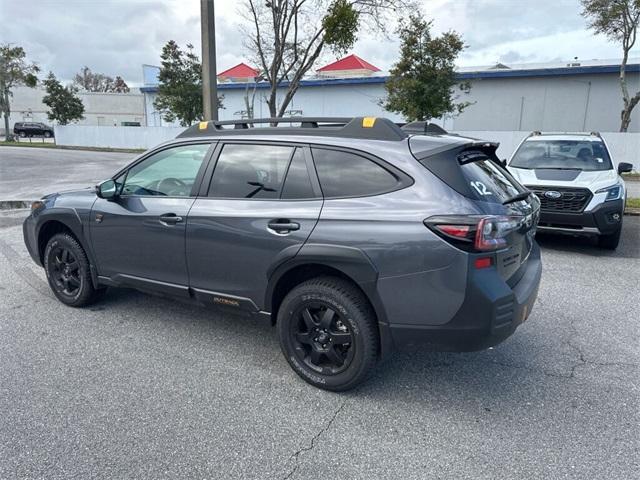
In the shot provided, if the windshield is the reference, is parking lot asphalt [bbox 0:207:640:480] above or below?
below

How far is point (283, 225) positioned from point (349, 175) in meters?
0.54

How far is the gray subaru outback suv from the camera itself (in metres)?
2.62

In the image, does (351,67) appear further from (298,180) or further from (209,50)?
(298,180)

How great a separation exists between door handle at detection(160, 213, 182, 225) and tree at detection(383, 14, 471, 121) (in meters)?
14.6

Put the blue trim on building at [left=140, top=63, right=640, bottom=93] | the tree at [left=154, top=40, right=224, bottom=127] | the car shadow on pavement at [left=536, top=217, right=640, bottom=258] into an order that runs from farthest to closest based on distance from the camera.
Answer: the tree at [left=154, top=40, right=224, bottom=127], the blue trim on building at [left=140, top=63, right=640, bottom=93], the car shadow on pavement at [left=536, top=217, right=640, bottom=258]

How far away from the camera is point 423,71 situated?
1656cm

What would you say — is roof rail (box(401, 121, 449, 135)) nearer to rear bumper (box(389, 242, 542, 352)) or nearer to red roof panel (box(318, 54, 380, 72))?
rear bumper (box(389, 242, 542, 352))

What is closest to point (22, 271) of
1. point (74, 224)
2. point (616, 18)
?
point (74, 224)

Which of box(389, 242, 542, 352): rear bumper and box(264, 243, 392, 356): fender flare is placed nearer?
box(389, 242, 542, 352): rear bumper

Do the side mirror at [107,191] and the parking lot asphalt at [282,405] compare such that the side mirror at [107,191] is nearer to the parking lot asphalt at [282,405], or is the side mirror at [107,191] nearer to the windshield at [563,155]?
the parking lot asphalt at [282,405]

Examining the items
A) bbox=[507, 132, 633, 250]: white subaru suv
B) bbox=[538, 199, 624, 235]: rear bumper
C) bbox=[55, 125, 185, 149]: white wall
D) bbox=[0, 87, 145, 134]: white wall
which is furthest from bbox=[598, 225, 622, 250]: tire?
bbox=[0, 87, 145, 134]: white wall

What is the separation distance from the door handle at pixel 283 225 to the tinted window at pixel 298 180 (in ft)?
0.63

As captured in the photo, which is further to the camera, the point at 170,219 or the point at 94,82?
the point at 94,82

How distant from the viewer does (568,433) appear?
8.75 feet
